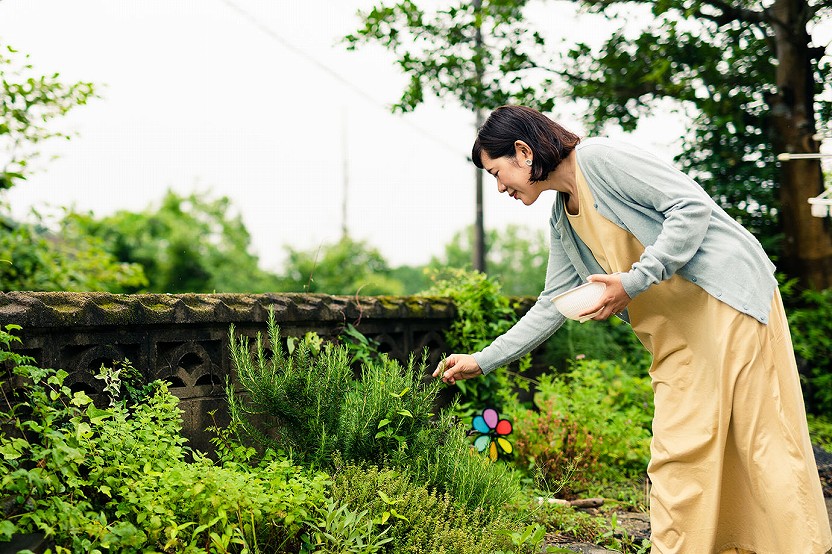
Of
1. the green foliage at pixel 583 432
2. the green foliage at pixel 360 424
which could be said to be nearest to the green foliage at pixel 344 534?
the green foliage at pixel 360 424

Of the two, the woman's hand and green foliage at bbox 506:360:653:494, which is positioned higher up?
the woman's hand

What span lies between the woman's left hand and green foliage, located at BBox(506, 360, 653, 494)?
1773 millimetres

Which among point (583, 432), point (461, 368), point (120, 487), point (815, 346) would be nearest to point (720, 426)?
point (461, 368)

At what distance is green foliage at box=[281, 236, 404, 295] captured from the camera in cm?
2989

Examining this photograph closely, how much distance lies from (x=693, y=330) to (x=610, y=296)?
391 millimetres

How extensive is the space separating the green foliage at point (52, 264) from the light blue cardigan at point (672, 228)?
5065 mm

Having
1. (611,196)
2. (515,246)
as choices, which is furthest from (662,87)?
(515,246)

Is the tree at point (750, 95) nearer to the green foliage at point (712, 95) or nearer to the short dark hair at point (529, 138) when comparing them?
the green foliage at point (712, 95)

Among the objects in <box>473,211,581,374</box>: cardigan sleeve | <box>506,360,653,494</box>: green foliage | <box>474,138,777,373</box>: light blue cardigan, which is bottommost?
<box>506,360,653,494</box>: green foliage

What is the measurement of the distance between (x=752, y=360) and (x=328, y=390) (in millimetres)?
1557

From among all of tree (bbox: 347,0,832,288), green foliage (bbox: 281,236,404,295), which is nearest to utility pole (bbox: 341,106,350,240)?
green foliage (bbox: 281,236,404,295)

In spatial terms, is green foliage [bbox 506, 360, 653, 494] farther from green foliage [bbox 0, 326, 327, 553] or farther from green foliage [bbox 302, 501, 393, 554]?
green foliage [bbox 0, 326, 327, 553]

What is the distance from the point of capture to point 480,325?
196 inches

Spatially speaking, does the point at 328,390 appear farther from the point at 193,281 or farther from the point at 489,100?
the point at 193,281
